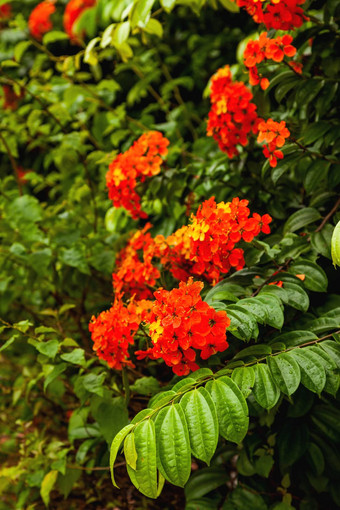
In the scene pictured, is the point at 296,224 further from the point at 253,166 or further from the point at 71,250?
the point at 71,250

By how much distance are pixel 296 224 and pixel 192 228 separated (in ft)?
1.48

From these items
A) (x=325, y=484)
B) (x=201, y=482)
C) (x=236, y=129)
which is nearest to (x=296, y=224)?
(x=236, y=129)

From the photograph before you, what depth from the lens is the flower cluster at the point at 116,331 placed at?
49.4 inches

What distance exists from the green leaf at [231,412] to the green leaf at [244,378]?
32 millimetres

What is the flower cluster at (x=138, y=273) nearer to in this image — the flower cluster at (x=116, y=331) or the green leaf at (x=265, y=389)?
the flower cluster at (x=116, y=331)

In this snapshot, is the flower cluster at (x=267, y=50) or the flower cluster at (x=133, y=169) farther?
the flower cluster at (x=133, y=169)

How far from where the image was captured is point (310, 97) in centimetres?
158

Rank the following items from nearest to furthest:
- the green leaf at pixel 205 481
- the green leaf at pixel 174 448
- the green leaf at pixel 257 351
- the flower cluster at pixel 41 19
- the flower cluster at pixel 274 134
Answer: the green leaf at pixel 174 448 < the green leaf at pixel 257 351 < the flower cluster at pixel 274 134 < the green leaf at pixel 205 481 < the flower cluster at pixel 41 19

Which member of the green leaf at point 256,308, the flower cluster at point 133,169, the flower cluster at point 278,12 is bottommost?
the green leaf at point 256,308

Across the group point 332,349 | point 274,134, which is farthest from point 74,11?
point 332,349

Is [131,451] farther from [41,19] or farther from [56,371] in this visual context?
[41,19]

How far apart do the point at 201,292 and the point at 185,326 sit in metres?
0.43

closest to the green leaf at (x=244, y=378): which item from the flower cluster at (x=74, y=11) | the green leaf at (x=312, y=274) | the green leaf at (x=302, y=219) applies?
the green leaf at (x=312, y=274)

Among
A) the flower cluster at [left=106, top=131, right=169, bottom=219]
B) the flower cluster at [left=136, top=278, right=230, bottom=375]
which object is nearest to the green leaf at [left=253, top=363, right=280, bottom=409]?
the flower cluster at [left=136, top=278, right=230, bottom=375]
